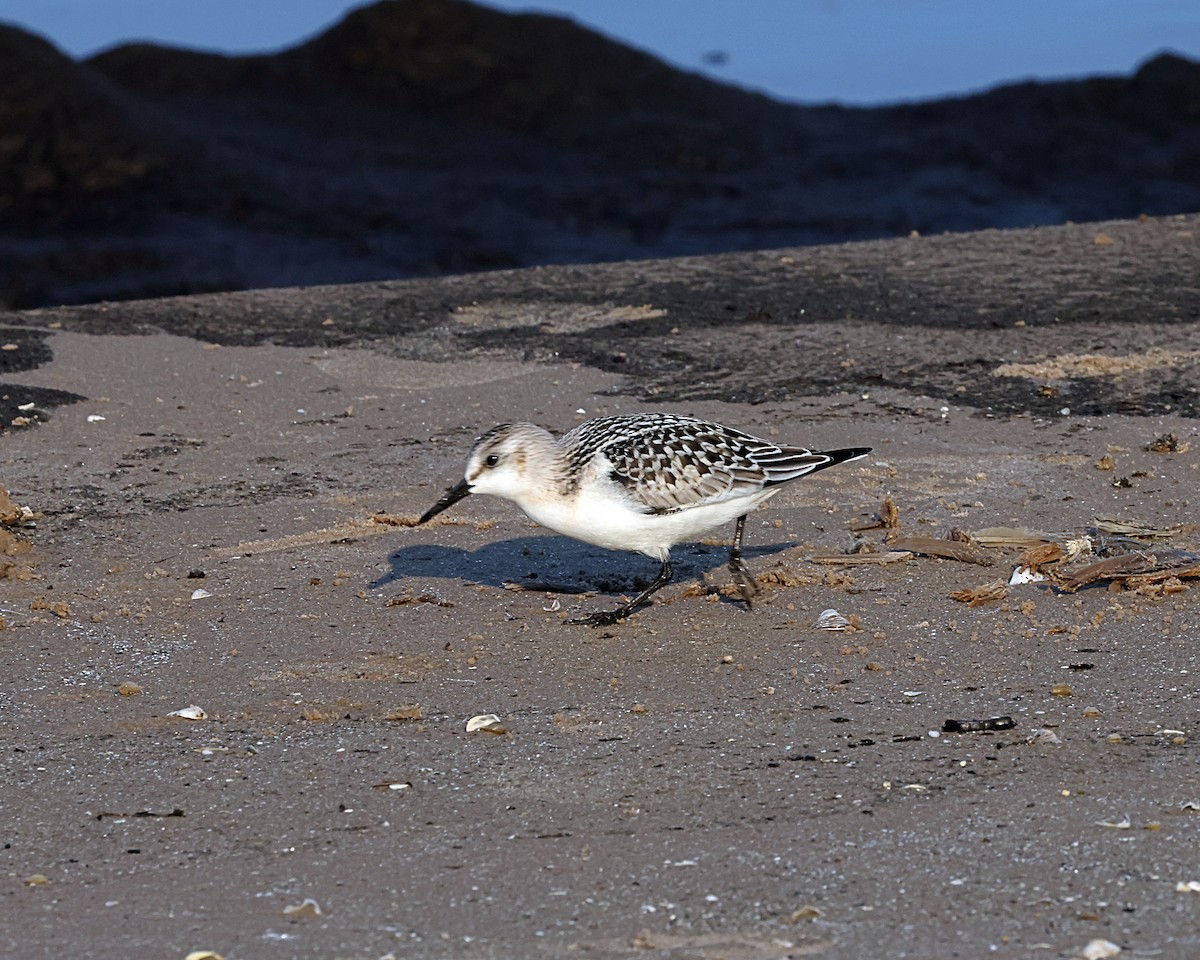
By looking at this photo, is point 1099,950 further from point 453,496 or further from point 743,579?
point 453,496

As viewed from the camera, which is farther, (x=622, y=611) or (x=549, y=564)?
(x=549, y=564)

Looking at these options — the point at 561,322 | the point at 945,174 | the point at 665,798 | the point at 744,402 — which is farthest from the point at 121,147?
the point at 665,798

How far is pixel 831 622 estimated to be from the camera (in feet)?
21.4

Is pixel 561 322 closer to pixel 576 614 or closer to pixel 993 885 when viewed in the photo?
pixel 576 614

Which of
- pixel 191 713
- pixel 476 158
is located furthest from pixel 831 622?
pixel 476 158

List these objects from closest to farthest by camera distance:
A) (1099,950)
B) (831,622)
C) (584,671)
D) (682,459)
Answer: (1099,950), (584,671), (831,622), (682,459)

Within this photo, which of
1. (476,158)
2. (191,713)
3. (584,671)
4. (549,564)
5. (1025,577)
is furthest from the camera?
(476,158)

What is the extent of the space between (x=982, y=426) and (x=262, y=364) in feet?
17.1

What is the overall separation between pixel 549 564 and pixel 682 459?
128 centimetres

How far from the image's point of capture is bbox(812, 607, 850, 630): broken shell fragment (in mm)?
6492

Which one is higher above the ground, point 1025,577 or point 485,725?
point 1025,577

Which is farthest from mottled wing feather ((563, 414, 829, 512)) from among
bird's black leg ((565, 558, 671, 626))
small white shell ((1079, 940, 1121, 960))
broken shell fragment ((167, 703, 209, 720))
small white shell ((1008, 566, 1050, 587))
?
small white shell ((1079, 940, 1121, 960))

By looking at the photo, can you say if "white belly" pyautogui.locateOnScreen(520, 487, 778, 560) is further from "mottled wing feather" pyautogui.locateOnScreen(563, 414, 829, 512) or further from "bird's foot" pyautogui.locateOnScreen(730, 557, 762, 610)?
"bird's foot" pyautogui.locateOnScreen(730, 557, 762, 610)

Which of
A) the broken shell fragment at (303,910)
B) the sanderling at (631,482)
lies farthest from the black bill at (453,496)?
the broken shell fragment at (303,910)
